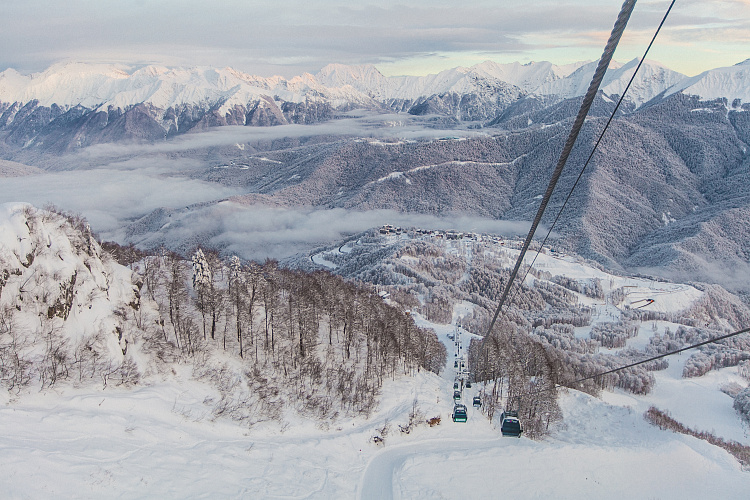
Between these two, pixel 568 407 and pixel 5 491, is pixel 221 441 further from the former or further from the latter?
pixel 568 407

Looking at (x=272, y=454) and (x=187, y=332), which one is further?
(x=187, y=332)

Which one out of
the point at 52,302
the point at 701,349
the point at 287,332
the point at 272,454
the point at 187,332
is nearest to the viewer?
the point at 272,454

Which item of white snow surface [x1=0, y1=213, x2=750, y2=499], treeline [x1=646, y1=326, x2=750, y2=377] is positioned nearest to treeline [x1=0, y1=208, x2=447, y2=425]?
white snow surface [x1=0, y1=213, x2=750, y2=499]

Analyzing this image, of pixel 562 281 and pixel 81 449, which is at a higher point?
pixel 81 449

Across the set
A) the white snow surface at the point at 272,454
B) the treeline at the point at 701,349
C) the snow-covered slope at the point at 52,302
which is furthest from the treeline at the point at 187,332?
the treeline at the point at 701,349

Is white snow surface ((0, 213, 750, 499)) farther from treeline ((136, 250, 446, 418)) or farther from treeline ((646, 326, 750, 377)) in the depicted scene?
treeline ((646, 326, 750, 377))

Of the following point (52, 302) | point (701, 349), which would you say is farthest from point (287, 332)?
point (701, 349)

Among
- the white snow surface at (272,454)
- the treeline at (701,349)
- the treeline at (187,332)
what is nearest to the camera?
the white snow surface at (272,454)

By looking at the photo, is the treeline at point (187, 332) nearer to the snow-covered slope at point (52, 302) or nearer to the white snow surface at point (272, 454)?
the snow-covered slope at point (52, 302)

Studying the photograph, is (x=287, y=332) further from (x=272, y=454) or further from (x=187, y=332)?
→ (x=272, y=454)

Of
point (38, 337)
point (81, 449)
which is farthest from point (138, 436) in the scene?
point (38, 337)

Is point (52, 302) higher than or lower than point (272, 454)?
higher
